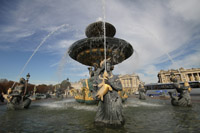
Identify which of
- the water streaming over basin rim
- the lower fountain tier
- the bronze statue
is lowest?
the water streaming over basin rim

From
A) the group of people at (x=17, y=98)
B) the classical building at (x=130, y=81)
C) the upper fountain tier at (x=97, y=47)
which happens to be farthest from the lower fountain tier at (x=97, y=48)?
the classical building at (x=130, y=81)

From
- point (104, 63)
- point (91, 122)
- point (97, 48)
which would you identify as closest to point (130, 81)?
point (97, 48)

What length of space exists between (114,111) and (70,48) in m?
7.27

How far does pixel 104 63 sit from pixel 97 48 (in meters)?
5.05

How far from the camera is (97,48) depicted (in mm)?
8758

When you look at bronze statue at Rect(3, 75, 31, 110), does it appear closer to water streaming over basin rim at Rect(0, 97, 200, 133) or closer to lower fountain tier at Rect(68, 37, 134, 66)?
water streaming over basin rim at Rect(0, 97, 200, 133)

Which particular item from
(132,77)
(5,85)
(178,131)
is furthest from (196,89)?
(132,77)

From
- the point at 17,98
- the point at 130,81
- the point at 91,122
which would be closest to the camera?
the point at 91,122

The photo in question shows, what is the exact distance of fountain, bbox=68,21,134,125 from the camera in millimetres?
3139

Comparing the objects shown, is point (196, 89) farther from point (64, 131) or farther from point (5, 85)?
point (5, 85)

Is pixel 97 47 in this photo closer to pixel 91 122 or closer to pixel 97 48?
pixel 97 48

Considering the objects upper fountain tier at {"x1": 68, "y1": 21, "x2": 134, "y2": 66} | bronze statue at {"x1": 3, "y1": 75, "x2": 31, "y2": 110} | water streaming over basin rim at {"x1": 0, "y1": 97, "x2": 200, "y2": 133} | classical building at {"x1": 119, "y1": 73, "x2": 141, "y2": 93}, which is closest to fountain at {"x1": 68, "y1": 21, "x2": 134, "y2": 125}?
upper fountain tier at {"x1": 68, "y1": 21, "x2": 134, "y2": 66}

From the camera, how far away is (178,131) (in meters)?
2.67

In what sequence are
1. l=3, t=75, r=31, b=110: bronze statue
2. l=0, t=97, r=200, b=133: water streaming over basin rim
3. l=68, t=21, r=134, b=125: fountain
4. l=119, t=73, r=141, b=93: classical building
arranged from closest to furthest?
l=0, t=97, r=200, b=133: water streaming over basin rim < l=68, t=21, r=134, b=125: fountain < l=3, t=75, r=31, b=110: bronze statue < l=119, t=73, r=141, b=93: classical building
